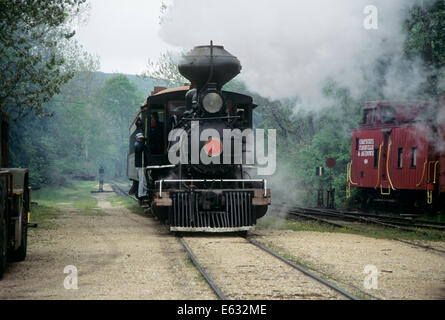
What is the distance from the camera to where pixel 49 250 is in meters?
9.27

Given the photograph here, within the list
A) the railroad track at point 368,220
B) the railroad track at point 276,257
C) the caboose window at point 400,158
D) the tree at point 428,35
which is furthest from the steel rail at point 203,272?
the tree at point 428,35

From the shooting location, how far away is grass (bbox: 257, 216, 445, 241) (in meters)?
11.6

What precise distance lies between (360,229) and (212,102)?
17.1ft

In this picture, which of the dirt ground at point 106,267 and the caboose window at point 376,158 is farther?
the caboose window at point 376,158

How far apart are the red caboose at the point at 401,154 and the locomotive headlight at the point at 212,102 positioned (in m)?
7.80

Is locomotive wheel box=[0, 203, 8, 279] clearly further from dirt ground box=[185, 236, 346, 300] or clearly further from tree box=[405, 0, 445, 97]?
tree box=[405, 0, 445, 97]

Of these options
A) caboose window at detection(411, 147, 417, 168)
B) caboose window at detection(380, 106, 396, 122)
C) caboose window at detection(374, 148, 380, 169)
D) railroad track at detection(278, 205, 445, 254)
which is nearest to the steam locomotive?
railroad track at detection(278, 205, 445, 254)

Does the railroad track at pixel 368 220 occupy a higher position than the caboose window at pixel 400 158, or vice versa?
the caboose window at pixel 400 158

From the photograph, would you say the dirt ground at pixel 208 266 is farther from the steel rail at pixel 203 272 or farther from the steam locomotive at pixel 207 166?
the steam locomotive at pixel 207 166

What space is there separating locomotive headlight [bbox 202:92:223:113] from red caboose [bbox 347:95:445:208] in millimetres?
7800

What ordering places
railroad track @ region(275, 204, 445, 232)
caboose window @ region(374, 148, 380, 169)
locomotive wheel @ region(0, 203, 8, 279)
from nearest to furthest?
locomotive wheel @ region(0, 203, 8, 279) → railroad track @ region(275, 204, 445, 232) → caboose window @ region(374, 148, 380, 169)

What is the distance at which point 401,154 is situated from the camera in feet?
56.9

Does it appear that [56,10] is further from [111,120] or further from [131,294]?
[111,120]

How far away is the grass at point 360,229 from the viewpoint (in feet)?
38.2
